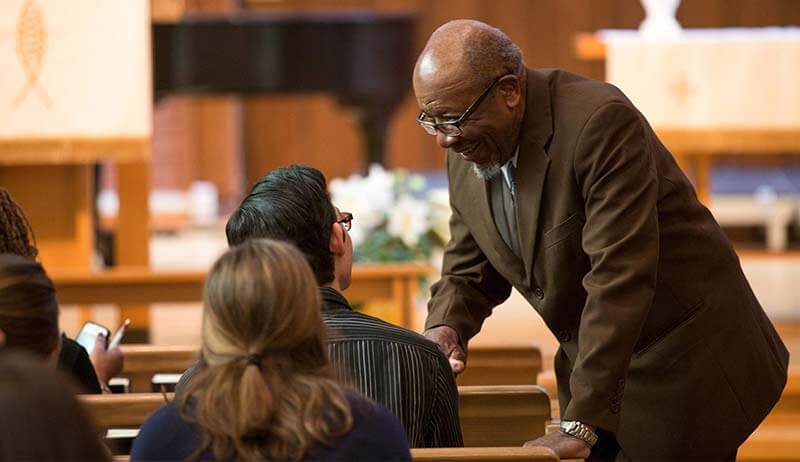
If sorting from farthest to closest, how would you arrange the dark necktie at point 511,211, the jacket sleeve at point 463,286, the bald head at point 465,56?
the jacket sleeve at point 463,286 → the dark necktie at point 511,211 → the bald head at point 465,56

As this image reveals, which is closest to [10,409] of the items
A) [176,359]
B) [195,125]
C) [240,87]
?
[176,359]

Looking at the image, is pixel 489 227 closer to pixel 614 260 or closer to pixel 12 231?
pixel 614 260

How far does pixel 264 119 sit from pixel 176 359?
9.49 meters

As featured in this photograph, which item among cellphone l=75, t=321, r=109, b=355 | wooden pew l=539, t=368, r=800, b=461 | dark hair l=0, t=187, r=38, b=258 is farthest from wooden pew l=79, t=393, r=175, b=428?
wooden pew l=539, t=368, r=800, b=461

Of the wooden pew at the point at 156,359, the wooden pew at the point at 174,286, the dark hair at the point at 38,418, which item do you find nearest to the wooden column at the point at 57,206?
the wooden pew at the point at 174,286

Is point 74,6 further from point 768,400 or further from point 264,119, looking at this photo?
point 264,119

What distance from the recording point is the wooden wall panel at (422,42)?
41.2 ft

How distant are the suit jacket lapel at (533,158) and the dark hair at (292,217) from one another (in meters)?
0.46

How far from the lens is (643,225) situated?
2.44 metres

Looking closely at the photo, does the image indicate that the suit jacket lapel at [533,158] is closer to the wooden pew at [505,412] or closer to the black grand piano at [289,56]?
the wooden pew at [505,412]

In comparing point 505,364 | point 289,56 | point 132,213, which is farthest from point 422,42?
point 505,364

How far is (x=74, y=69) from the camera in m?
5.71

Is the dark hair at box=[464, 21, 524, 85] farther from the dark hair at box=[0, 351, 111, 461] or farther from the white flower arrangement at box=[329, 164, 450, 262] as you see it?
the white flower arrangement at box=[329, 164, 450, 262]

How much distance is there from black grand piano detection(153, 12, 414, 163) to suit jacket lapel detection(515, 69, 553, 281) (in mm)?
5737
